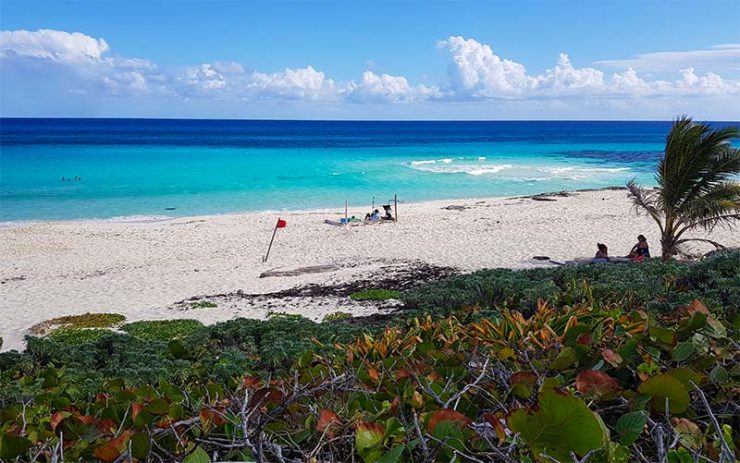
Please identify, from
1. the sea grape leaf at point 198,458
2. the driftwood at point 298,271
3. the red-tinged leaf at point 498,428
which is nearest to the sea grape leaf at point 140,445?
the sea grape leaf at point 198,458

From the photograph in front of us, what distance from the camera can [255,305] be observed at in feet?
39.7

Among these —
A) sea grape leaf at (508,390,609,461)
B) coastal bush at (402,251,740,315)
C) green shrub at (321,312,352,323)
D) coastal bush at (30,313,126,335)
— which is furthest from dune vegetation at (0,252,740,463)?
coastal bush at (30,313,126,335)

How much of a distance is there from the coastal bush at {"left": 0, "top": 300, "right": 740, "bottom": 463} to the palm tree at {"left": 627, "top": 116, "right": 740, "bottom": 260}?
10564 millimetres

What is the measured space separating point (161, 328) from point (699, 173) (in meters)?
10.1

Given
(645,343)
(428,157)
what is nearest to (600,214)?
(645,343)

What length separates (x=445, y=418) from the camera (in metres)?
1.69

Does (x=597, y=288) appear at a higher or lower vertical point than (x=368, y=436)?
lower

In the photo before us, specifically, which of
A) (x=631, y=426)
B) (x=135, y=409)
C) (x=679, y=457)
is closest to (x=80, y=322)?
(x=135, y=409)

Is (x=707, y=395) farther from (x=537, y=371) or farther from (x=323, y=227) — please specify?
(x=323, y=227)

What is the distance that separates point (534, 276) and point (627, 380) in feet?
18.6

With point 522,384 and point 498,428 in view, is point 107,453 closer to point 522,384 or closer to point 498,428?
point 498,428

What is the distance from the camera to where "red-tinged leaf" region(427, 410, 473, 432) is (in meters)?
1.69

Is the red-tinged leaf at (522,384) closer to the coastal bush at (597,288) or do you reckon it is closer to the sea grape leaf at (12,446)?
the sea grape leaf at (12,446)

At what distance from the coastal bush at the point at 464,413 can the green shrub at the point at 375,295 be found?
347 inches
